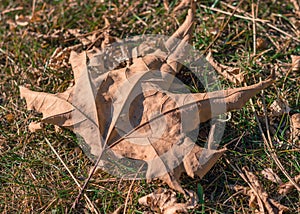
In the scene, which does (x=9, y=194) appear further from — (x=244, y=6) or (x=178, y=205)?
(x=244, y=6)

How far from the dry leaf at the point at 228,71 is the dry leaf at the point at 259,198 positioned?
55 centimetres

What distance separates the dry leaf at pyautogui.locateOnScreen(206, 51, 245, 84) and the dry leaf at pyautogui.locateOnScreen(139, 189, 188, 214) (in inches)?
28.3

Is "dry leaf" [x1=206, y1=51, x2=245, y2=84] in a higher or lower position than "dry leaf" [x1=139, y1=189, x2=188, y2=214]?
higher

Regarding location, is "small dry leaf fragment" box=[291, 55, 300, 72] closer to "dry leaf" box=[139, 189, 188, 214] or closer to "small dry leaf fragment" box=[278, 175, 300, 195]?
"small dry leaf fragment" box=[278, 175, 300, 195]

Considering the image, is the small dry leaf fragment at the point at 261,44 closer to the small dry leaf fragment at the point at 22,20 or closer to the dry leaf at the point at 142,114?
the dry leaf at the point at 142,114

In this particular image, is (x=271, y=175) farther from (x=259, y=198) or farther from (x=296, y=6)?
(x=296, y=6)

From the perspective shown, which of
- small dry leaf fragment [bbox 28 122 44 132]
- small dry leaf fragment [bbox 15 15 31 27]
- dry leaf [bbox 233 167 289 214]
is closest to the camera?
dry leaf [bbox 233 167 289 214]

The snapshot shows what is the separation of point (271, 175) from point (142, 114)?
2.20 ft

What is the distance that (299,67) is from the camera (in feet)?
8.30

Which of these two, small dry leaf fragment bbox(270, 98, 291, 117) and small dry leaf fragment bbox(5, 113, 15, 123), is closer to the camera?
small dry leaf fragment bbox(270, 98, 291, 117)

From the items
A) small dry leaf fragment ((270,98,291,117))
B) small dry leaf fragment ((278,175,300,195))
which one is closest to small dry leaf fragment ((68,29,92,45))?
small dry leaf fragment ((270,98,291,117))

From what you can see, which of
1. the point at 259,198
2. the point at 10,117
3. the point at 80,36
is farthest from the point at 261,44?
the point at 10,117

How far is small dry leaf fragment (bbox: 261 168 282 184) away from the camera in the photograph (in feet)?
7.12

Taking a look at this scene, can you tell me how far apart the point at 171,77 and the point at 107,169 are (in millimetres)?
569
